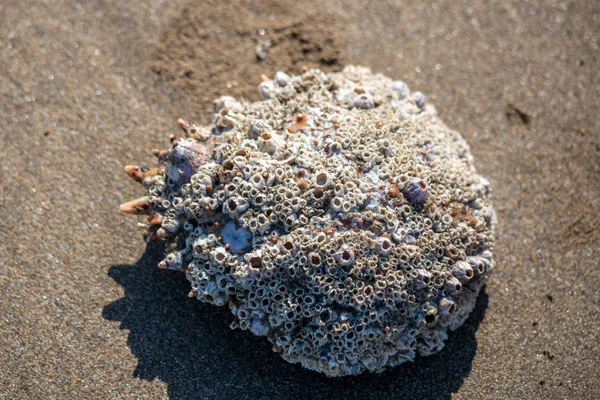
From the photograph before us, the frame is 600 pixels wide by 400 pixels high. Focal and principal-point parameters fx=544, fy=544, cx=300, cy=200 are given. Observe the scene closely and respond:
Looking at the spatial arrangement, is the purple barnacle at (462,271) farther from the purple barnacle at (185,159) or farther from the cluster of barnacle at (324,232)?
the purple barnacle at (185,159)

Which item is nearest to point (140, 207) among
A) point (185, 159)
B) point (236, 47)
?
point (185, 159)

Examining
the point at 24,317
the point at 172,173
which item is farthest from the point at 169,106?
the point at 24,317

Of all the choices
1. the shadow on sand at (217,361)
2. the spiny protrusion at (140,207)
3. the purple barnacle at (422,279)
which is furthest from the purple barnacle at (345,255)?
the spiny protrusion at (140,207)

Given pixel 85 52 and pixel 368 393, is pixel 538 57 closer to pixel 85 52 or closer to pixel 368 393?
pixel 368 393

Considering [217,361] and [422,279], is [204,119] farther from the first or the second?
[422,279]

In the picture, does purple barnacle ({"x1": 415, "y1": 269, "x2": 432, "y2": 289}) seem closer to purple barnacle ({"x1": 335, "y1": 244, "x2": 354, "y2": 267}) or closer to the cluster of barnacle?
the cluster of barnacle

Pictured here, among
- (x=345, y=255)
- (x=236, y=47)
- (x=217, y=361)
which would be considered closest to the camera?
(x=345, y=255)
